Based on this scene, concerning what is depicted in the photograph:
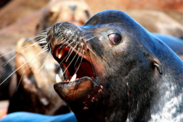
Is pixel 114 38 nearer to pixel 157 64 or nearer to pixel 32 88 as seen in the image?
pixel 157 64

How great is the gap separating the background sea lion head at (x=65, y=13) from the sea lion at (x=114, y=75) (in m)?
3.20

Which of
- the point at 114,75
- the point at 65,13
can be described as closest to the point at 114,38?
the point at 114,75

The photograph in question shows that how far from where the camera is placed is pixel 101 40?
157 cm

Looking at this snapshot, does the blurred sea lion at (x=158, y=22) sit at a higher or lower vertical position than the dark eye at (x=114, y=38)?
higher

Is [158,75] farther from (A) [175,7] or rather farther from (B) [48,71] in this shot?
(A) [175,7]

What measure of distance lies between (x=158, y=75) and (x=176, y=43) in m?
2.44

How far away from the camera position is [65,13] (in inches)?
191

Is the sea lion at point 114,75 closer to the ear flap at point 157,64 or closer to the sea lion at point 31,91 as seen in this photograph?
the ear flap at point 157,64

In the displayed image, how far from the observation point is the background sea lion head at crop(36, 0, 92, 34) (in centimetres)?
481

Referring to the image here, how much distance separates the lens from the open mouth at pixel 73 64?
1.52m

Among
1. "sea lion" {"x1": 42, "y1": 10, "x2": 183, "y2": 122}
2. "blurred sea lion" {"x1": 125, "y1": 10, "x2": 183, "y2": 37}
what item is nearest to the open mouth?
"sea lion" {"x1": 42, "y1": 10, "x2": 183, "y2": 122}

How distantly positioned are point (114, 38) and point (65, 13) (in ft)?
11.0

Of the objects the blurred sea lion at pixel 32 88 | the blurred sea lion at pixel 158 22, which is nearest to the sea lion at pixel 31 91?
the blurred sea lion at pixel 32 88

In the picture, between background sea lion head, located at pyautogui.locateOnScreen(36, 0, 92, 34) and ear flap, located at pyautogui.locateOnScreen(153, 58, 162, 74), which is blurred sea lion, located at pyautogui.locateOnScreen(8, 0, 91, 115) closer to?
background sea lion head, located at pyautogui.locateOnScreen(36, 0, 92, 34)
